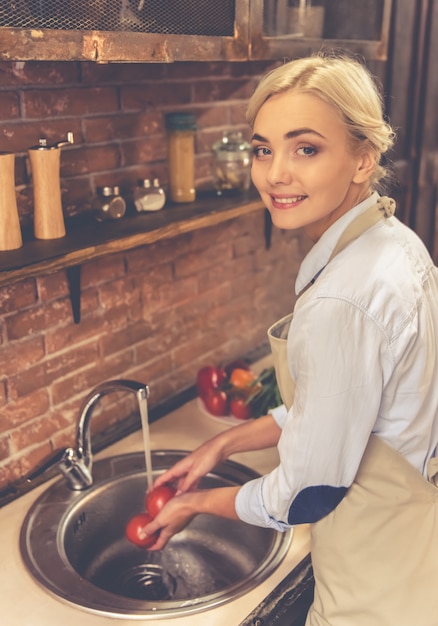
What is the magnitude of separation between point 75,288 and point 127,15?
64cm

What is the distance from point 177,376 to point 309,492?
99cm

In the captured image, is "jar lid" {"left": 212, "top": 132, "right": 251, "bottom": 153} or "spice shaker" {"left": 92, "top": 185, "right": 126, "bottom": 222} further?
"jar lid" {"left": 212, "top": 132, "right": 251, "bottom": 153}

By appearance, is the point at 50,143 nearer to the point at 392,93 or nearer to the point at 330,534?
the point at 330,534

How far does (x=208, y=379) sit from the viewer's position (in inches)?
80.4

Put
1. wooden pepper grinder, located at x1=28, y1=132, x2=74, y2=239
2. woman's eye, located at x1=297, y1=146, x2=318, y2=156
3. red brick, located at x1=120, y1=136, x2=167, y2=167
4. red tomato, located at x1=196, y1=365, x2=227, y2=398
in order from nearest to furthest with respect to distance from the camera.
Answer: woman's eye, located at x1=297, y1=146, x2=318, y2=156 < wooden pepper grinder, located at x1=28, y1=132, x2=74, y2=239 < red brick, located at x1=120, y1=136, x2=167, y2=167 < red tomato, located at x1=196, y1=365, x2=227, y2=398

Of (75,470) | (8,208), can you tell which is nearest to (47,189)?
(8,208)

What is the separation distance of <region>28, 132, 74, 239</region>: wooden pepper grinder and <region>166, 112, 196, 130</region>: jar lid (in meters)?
0.39

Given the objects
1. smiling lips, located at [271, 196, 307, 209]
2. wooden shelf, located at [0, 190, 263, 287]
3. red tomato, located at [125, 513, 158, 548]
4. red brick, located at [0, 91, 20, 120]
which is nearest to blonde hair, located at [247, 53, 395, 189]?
smiling lips, located at [271, 196, 307, 209]

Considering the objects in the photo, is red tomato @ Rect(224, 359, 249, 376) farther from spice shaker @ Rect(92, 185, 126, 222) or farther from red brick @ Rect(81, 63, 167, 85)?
red brick @ Rect(81, 63, 167, 85)

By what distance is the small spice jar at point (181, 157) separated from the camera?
1766 millimetres

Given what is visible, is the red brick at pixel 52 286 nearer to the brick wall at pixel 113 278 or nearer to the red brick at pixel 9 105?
the brick wall at pixel 113 278

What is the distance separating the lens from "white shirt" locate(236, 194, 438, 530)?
1.06 meters

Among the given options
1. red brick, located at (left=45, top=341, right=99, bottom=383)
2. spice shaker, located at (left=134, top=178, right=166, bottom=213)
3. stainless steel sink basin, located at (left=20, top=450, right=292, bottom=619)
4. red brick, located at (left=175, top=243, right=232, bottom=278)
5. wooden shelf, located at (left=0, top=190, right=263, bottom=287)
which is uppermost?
spice shaker, located at (left=134, top=178, right=166, bottom=213)

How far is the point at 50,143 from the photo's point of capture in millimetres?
1529
